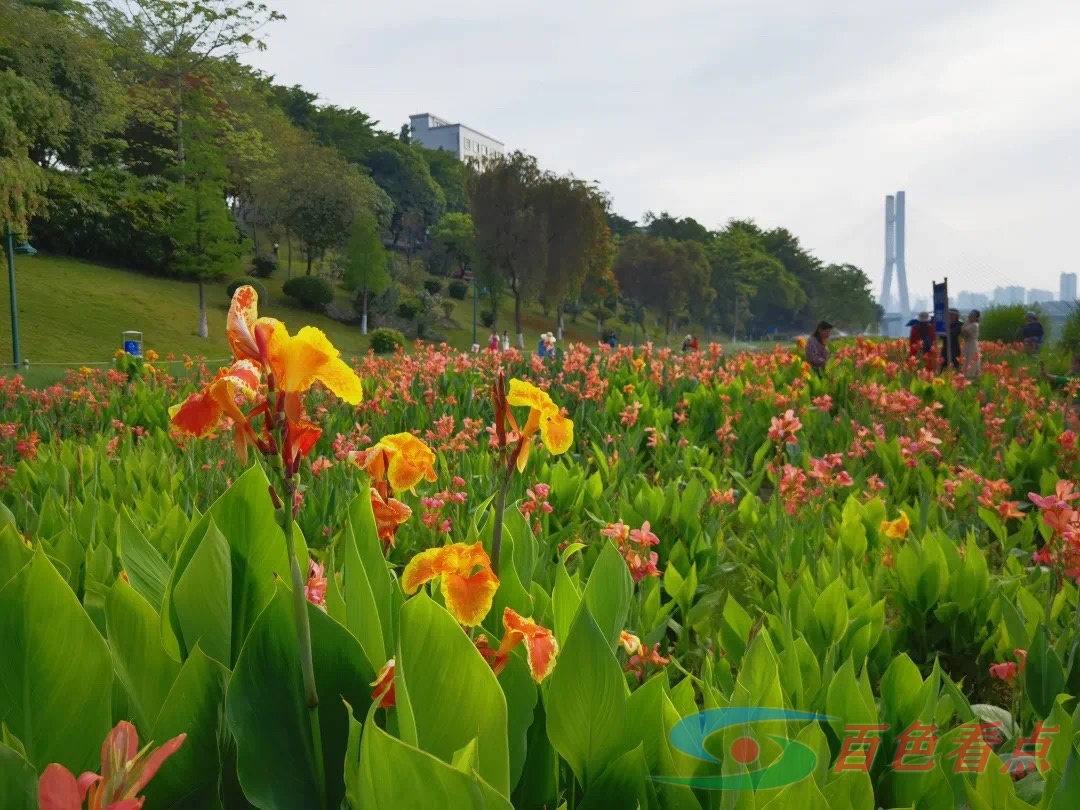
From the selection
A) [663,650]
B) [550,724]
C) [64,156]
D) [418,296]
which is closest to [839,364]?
[663,650]

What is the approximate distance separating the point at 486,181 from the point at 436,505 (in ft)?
103

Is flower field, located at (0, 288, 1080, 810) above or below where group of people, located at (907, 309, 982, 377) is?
below

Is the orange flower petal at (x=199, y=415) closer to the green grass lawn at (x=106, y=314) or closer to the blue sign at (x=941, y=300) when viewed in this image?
the blue sign at (x=941, y=300)

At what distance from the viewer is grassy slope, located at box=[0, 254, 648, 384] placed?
21969 millimetres

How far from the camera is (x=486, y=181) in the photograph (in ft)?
106

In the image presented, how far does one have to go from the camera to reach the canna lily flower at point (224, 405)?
2.79ft

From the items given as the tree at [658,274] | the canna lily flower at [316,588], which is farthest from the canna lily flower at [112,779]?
the tree at [658,274]

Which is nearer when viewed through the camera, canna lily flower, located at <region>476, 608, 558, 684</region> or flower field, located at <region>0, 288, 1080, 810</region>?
flower field, located at <region>0, 288, 1080, 810</region>

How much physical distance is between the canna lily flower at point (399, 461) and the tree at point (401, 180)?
53005mm

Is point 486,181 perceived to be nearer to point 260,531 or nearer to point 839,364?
point 839,364

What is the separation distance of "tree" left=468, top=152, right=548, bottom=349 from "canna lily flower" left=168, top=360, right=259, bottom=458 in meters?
32.5

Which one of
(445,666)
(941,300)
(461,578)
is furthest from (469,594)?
(941,300)

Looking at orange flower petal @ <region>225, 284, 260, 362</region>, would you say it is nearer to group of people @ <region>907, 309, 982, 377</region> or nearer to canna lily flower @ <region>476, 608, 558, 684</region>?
canna lily flower @ <region>476, 608, 558, 684</region>

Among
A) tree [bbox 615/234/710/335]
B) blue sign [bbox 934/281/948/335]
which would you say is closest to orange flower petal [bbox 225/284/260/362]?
blue sign [bbox 934/281/948/335]
